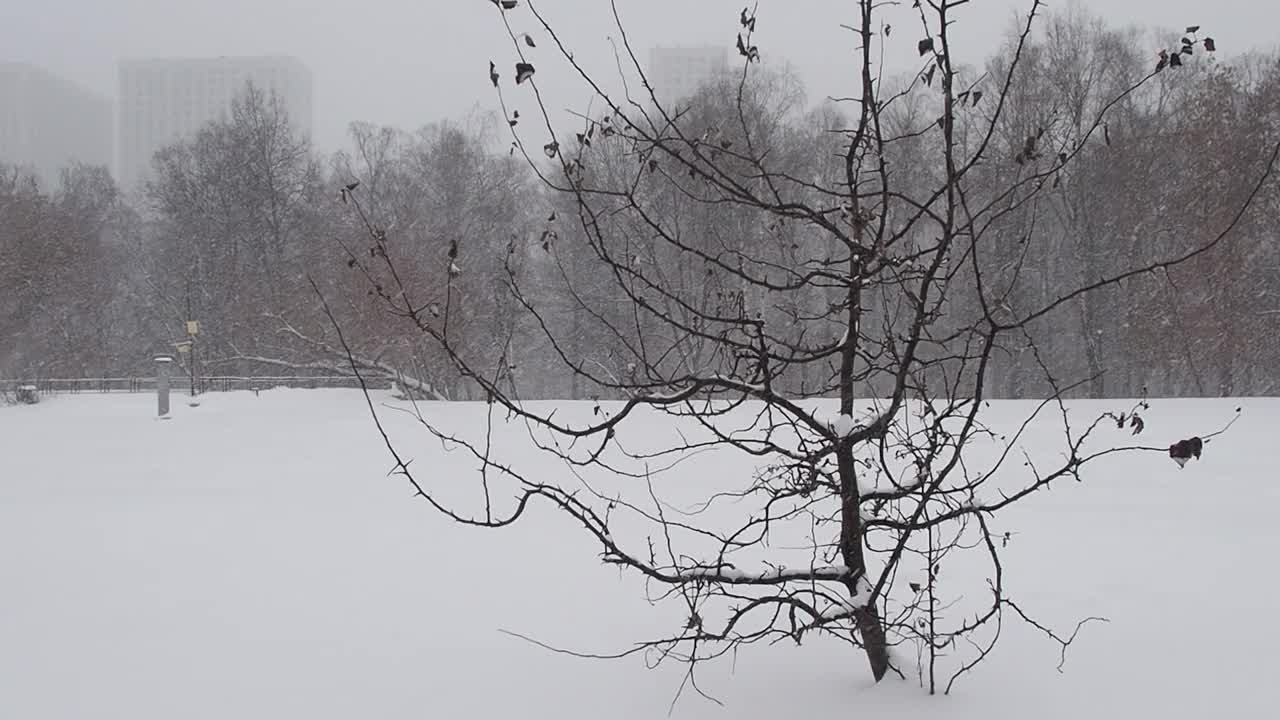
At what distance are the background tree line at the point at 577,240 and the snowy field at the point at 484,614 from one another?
476 centimetres

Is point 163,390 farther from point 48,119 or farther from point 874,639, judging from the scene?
point 48,119

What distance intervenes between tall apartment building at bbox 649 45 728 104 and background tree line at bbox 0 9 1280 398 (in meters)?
0.72

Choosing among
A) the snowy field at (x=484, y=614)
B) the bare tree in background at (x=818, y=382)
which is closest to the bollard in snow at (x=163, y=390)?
the snowy field at (x=484, y=614)

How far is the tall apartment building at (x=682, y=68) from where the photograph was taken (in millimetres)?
15414

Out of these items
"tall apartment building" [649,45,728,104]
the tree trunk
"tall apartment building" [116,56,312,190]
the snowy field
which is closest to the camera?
the tree trunk

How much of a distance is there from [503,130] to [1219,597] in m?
31.2

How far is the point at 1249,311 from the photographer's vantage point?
55.1 feet

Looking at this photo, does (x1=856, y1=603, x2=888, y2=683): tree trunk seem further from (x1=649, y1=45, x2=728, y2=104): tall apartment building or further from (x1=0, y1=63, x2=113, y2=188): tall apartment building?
(x1=0, y1=63, x2=113, y2=188): tall apartment building

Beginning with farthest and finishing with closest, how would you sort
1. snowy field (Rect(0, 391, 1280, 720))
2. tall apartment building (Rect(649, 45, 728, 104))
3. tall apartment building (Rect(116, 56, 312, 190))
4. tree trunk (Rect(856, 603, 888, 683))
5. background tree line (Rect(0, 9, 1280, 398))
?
tall apartment building (Rect(116, 56, 312, 190))
background tree line (Rect(0, 9, 1280, 398))
tall apartment building (Rect(649, 45, 728, 104))
snowy field (Rect(0, 391, 1280, 720))
tree trunk (Rect(856, 603, 888, 683))

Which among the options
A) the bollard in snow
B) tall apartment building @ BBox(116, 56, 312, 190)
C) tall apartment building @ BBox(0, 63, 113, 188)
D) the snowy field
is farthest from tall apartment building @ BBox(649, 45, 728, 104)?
tall apartment building @ BBox(0, 63, 113, 188)

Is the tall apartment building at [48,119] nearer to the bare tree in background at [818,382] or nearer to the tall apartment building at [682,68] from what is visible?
the tall apartment building at [682,68]

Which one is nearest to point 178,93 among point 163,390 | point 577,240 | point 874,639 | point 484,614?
point 577,240

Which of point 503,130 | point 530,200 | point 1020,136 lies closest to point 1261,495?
point 1020,136

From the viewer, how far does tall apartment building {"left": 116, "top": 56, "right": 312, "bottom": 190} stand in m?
64.1
